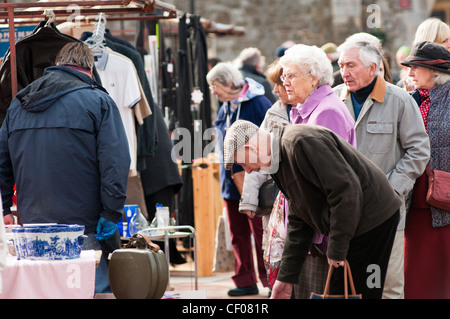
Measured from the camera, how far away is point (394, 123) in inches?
183

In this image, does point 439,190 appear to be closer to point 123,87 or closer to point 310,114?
point 310,114

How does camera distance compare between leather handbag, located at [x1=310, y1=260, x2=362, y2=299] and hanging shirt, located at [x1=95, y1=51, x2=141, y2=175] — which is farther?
hanging shirt, located at [x1=95, y1=51, x2=141, y2=175]

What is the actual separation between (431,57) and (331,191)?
6.41ft

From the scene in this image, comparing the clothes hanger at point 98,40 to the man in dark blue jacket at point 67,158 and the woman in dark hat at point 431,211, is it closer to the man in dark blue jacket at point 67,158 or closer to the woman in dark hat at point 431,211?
the man in dark blue jacket at point 67,158

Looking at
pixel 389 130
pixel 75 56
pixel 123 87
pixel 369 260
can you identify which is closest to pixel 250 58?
pixel 123 87

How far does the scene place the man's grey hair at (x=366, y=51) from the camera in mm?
4652

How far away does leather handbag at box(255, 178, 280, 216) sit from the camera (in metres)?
4.83

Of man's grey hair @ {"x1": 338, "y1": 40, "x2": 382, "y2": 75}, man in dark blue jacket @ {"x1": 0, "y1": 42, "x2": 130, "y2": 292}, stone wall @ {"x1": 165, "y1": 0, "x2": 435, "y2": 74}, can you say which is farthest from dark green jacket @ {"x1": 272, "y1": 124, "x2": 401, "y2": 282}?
stone wall @ {"x1": 165, "y1": 0, "x2": 435, "y2": 74}

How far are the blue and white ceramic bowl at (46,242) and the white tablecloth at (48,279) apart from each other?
1.4 inches

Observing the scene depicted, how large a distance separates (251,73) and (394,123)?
3.27 m

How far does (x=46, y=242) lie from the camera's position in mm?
3582

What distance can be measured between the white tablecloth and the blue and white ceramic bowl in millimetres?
34

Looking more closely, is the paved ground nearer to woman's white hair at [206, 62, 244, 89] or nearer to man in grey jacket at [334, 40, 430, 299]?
woman's white hair at [206, 62, 244, 89]
